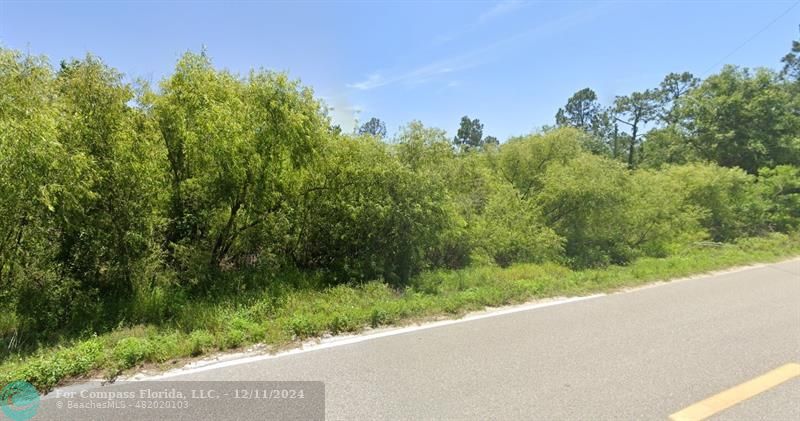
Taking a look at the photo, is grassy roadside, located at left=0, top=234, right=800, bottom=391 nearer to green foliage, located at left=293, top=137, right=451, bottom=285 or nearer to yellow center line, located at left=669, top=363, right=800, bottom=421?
green foliage, located at left=293, top=137, right=451, bottom=285

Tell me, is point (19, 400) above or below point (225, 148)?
below

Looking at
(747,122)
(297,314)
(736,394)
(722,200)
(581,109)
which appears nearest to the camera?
(736,394)

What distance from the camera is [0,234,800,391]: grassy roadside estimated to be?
11.1ft

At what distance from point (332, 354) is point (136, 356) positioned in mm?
1912

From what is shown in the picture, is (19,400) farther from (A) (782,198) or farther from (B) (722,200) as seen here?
(A) (782,198)

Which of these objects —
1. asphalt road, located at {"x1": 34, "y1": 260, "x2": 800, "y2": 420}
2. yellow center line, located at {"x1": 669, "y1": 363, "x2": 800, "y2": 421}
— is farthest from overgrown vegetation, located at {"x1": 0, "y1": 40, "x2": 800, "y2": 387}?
yellow center line, located at {"x1": 669, "y1": 363, "x2": 800, "y2": 421}

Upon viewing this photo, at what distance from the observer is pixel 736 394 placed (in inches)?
117

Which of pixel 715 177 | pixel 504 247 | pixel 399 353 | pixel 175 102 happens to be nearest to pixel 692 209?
pixel 715 177

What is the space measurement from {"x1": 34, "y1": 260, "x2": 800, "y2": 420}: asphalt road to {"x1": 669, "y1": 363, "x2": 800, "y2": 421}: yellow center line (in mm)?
48

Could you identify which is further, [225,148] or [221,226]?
[221,226]

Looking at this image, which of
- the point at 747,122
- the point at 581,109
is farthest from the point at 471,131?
the point at 747,122

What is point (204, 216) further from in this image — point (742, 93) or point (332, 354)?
point (742, 93)

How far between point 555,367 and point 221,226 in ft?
19.6

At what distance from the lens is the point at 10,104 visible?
14.0 feet
